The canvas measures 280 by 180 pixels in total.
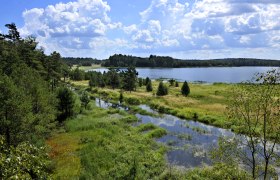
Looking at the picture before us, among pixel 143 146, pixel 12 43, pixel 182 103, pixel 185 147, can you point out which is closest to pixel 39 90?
pixel 143 146

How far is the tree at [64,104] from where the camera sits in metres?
62.2

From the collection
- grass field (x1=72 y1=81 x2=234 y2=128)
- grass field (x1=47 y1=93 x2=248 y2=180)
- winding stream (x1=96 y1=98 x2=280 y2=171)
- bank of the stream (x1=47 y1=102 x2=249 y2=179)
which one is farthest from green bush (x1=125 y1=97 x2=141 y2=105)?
grass field (x1=47 y1=93 x2=248 y2=180)

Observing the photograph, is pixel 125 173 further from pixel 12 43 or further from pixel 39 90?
pixel 12 43

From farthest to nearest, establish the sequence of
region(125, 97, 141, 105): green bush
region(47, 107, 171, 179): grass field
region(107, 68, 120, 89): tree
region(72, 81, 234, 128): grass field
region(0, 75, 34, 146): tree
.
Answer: region(107, 68, 120, 89): tree → region(125, 97, 141, 105): green bush → region(72, 81, 234, 128): grass field → region(0, 75, 34, 146): tree → region(47, 107, 171, 179): grass field

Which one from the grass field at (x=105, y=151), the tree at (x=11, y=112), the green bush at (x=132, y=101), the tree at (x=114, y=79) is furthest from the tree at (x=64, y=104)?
the tree at (x=114, y=79)

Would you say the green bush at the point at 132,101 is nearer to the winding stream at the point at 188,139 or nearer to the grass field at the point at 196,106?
the grass field at the point at 196,106

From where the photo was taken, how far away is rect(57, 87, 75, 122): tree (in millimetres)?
62156

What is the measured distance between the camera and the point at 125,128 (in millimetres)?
56094

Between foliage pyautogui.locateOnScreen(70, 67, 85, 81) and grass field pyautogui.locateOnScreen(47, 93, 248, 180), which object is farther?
foliage pyautogui.locateOnScreen(70, 67, 85, 81)

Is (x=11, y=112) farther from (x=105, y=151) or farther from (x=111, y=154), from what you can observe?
(x=111, y=154)

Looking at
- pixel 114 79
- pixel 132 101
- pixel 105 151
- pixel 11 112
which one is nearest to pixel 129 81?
pixel 114 79

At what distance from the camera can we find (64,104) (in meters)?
62.6

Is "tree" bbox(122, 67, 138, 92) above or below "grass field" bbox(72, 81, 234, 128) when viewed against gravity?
above

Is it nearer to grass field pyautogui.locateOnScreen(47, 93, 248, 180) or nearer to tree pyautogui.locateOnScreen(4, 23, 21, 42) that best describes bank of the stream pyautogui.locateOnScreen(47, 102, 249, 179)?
grass field pyautogui.locateOnScreen(47, 93, 248, 180)
